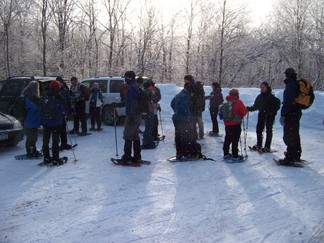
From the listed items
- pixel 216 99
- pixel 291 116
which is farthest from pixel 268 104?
pixel 216 99

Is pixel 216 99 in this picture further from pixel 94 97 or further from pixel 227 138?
pixel 94 97

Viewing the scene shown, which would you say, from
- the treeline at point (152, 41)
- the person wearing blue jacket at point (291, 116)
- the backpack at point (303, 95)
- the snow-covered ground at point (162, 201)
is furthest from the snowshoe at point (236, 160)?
the treeline at point (152, 41)

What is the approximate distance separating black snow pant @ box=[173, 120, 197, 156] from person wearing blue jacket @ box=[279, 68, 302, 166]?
6.35 feet

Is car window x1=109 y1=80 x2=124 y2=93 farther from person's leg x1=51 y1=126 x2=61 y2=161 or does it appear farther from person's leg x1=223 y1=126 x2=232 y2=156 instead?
person's leg x1=223 y1=126 x2=232 y2=156

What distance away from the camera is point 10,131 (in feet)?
29.1

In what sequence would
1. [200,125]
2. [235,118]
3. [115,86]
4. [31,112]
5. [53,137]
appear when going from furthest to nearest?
[115,86] → [200,125] → [31,112] → [235,118] → [53,137]

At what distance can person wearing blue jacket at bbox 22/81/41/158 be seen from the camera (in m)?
7.80

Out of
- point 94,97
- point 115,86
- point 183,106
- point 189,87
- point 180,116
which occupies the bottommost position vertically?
point 180,116

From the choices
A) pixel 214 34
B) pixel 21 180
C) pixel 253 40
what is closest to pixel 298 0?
pixel 253 40

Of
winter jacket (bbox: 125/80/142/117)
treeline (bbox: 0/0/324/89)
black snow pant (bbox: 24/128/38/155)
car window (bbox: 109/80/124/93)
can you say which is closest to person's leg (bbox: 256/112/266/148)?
winter jacket (bbox: 125/80/142/117)

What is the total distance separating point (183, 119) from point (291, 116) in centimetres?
223

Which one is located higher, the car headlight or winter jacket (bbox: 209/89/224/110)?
winter jacket (bbox: 209/89/224/110)

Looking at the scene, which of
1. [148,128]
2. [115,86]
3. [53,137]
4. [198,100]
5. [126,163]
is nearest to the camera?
[53,137]

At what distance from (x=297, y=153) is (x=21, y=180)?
18.5 ft
